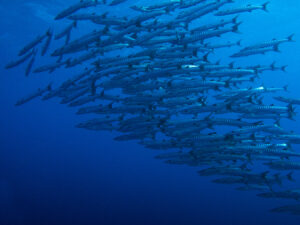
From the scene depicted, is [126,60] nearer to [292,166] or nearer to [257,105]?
[257,105]

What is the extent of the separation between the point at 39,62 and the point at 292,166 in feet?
99.9

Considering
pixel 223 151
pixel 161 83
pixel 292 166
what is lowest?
pixel 292 166

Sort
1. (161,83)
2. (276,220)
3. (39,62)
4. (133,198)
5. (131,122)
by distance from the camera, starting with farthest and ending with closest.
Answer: (39,62), (133,198), (276,220), (131,122), (161,83)

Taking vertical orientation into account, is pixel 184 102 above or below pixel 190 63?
below

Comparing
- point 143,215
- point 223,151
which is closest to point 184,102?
point 223,151

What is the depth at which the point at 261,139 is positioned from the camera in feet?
24.5

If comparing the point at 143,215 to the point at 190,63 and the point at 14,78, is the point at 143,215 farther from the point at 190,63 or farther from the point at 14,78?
the point at 14,78

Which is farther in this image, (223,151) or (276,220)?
(276,220)

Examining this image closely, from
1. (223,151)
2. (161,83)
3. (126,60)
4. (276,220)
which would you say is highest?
(126,60)

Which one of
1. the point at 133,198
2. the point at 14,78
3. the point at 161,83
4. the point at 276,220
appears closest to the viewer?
the point at 161,83

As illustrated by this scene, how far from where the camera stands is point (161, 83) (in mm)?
7547

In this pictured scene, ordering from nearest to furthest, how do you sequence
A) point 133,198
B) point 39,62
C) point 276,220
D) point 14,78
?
point 276,220
point 133,198
point 39,62
point 14,78

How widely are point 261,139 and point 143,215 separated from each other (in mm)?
11328

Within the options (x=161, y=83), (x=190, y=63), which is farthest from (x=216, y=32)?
(x=161, y=83)
